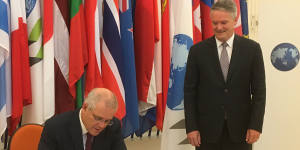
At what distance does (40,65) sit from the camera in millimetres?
3000

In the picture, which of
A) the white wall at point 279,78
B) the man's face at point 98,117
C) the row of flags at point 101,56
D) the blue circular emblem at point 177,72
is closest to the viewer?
the man's face at point 98,117

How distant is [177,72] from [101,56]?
24.2 inches

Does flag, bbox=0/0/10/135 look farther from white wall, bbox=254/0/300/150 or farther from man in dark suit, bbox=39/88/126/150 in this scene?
white wall, bbox=254/0/300/150

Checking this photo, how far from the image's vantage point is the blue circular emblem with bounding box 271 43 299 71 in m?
4.79

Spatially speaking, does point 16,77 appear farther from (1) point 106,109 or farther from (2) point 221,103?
(2) point 221,103

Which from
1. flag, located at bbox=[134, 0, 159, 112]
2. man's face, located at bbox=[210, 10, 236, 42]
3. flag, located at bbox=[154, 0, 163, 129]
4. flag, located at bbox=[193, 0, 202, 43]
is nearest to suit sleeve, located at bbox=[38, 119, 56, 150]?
man's face, located at bbox=[210, 10, 236, 42]

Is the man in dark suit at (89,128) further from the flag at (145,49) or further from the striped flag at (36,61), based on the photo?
the flag at (145,49)

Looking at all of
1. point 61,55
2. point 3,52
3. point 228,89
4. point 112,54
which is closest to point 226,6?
point 228,89

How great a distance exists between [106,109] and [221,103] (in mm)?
990

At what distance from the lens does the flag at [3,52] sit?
2.74 metres

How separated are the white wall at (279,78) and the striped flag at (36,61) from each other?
2679mm

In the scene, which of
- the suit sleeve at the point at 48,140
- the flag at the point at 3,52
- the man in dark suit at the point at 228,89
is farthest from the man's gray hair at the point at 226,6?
the flag at the point at 3,52

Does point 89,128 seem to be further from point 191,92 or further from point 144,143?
point 144,143

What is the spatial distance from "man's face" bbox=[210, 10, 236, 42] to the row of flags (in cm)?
65
